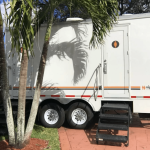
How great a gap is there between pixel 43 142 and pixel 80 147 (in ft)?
3.15

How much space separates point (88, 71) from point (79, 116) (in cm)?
145

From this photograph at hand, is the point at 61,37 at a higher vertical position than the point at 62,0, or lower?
lower

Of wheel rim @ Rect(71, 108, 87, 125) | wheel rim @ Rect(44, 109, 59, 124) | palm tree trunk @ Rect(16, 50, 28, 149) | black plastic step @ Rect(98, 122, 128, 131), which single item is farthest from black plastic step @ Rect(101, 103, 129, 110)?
palm tree trunk @ Rect(16, 50, 28, 149)

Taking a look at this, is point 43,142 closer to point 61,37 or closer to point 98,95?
point 98,95

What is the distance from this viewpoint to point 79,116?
5.91 metres

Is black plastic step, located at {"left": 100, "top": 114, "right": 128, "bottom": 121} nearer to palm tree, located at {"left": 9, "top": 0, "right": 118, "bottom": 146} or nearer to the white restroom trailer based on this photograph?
the white restroom trailer

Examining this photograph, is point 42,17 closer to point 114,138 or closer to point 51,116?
point 51,116

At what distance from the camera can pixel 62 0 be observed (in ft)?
14.4

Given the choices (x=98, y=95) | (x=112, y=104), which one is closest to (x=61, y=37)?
(x=98, y=95)

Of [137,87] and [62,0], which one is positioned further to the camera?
[137,87]

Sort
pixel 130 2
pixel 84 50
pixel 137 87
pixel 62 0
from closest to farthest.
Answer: pixel 62 0 → pixel 137 87 → pixel 84 50 → pixel 130 2

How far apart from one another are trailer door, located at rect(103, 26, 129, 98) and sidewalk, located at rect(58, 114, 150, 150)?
3.86 feet

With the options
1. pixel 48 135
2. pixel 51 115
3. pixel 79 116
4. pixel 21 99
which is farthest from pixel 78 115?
pixel 21 99

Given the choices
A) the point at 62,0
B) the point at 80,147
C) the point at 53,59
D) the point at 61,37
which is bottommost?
the point at 80,147
